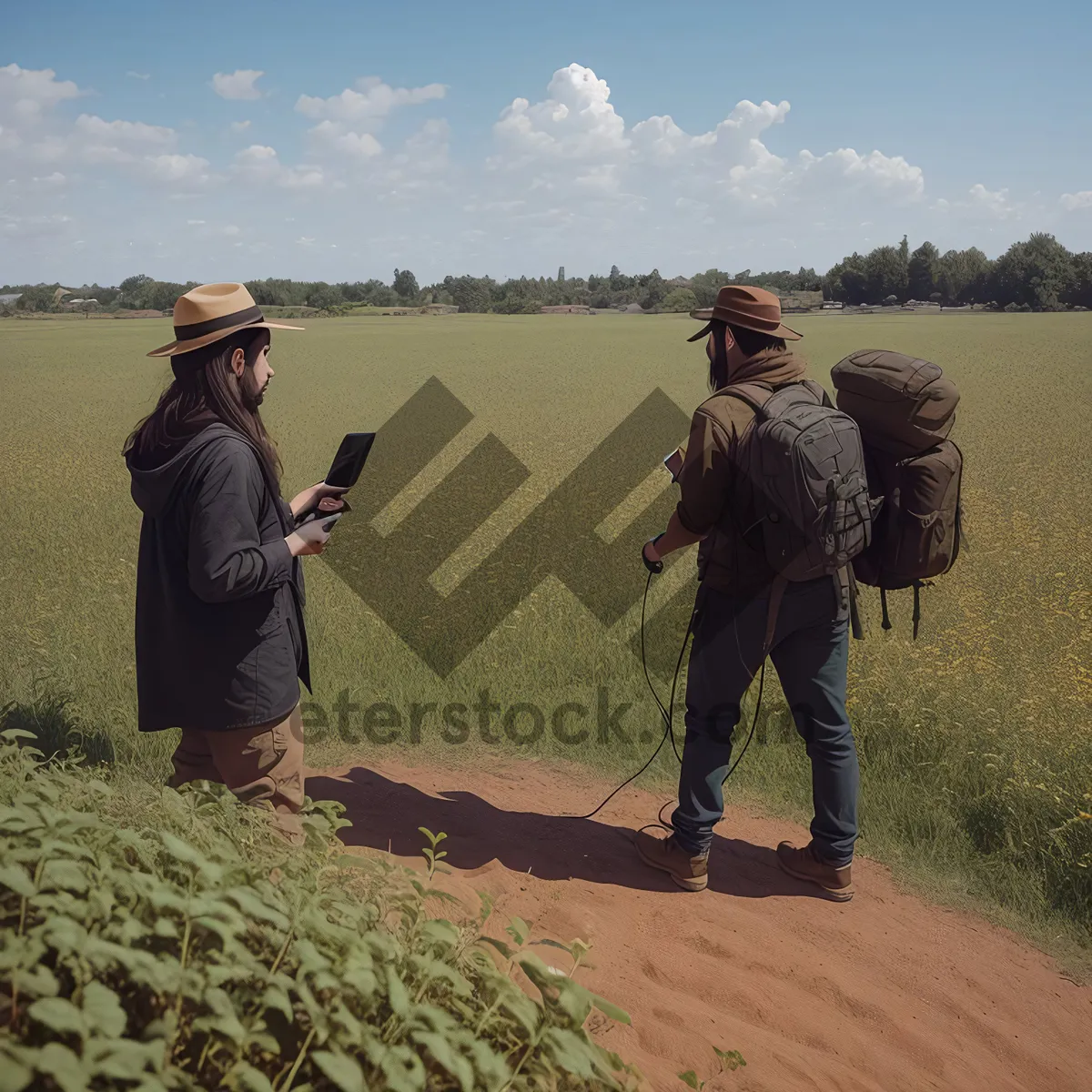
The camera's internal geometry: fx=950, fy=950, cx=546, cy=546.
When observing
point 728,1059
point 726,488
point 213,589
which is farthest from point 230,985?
point 726,488

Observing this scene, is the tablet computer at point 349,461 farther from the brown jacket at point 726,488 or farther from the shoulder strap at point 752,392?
the shoulder strap at point 752,392

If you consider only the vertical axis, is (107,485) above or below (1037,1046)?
above

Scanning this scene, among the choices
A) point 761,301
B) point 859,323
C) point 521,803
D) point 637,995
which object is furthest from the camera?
point 859,323

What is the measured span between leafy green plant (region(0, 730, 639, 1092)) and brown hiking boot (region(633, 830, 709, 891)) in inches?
61.0

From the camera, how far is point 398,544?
897 cm

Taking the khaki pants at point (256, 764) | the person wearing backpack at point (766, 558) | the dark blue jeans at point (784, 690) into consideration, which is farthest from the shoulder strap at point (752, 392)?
the khaki pants at point (256, 764)

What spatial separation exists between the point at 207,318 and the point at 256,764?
1411mm

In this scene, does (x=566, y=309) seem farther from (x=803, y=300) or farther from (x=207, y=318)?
(x=207, y=318)

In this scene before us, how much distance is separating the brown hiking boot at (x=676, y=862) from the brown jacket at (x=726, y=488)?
109cm

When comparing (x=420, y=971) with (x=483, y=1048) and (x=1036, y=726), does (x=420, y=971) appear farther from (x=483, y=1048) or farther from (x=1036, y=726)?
(x=1036, y=726)

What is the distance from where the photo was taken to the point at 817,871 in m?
3.73

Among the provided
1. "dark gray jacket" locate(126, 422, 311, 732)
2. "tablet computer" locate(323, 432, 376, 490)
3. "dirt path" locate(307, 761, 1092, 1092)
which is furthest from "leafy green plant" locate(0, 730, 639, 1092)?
"tablet computer" locate(323, 432, 376, 490)

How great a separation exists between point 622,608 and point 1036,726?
2.95m

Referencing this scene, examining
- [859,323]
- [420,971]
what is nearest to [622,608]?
[420,971]
